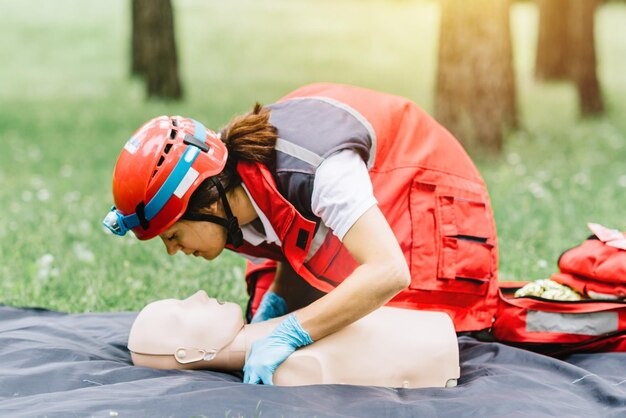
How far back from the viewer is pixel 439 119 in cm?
806

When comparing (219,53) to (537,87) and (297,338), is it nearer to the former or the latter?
(537,87)

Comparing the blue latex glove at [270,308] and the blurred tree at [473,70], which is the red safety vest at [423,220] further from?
the blurred tree at [473,70]

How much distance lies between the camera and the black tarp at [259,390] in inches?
110

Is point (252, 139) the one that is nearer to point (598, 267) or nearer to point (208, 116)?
point (598, 267)

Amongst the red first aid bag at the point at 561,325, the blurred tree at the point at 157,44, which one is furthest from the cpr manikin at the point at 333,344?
the blurred tree at the point at 157,44

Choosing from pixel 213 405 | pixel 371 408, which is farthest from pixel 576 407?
pixel 213 405

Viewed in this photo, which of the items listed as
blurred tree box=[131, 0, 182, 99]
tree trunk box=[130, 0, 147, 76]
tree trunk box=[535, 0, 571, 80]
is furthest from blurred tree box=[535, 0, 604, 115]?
tree trunk box=[130, 0, 147, 76]

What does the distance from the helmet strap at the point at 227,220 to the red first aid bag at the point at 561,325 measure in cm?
118

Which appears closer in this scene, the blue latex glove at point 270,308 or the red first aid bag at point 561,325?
the red first aid bag at point 561,325

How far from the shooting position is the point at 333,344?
10.3 feet

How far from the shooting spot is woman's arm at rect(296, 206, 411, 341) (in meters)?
2.96

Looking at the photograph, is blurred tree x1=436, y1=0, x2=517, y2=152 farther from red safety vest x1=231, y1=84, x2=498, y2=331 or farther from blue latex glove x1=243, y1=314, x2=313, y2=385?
blue latex glove x1=243, y1=314, x2=313, y2=385

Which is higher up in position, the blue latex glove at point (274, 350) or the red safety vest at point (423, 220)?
the red safety vest at point (423, 220)

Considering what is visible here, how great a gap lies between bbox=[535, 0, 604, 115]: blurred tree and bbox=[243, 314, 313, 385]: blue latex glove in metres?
9.03
